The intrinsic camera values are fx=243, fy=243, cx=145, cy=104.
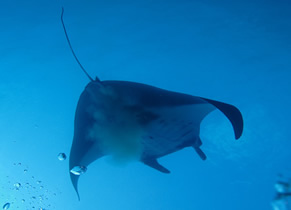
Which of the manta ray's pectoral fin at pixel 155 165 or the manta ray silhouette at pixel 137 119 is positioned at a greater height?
the manta ray silhouette at pixel 137 119

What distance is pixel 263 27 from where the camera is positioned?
35.9 ft

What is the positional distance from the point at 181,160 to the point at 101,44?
44.1 ft

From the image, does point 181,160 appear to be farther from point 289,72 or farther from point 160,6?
point 160,6

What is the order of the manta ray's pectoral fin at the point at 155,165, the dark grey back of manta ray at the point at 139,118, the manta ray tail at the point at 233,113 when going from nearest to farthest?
the manta ray tail at the point at 233,113, the dark grey back of manta ray at the point at 139,118, the manta ray's pectoral fin at the point at 155,165

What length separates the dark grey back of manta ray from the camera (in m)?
4.67

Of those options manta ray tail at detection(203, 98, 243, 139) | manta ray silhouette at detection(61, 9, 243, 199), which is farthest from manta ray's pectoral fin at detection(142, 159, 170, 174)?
manta ray tail at detection(203, 98, 243, 139)

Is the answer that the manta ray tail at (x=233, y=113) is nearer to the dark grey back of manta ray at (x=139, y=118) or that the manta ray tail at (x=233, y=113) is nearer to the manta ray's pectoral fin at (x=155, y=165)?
the dark grey back of manta ray at (x=139, y=118)

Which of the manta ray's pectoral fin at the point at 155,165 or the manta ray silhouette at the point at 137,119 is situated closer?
the manta ray silhouette at the point at 137,119

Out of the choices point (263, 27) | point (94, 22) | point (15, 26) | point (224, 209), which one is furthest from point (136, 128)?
point (224, 209)

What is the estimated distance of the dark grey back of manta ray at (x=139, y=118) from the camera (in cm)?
467

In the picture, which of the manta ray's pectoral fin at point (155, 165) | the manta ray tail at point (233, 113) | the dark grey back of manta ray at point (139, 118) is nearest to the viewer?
the manta ray tail at point (233, 113)

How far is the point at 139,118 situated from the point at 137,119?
0.17 feet

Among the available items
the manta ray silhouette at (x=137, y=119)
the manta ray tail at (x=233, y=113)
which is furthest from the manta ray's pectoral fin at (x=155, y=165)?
the manta ray tail at (x=233, y=113)

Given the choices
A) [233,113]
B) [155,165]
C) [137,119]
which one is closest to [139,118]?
[137,119]
